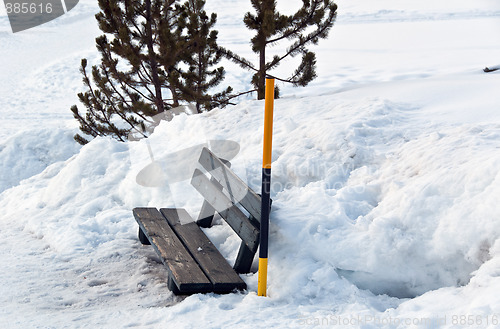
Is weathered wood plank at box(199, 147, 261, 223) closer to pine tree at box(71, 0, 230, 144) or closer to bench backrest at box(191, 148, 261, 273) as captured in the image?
bench backrest at box(191, 148, 261, 273)

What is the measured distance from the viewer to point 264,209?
11.6 feet

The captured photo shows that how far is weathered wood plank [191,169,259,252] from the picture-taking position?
3.82 m

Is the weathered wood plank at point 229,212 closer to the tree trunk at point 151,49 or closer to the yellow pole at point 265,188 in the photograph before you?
the yellow pole at point 265,188

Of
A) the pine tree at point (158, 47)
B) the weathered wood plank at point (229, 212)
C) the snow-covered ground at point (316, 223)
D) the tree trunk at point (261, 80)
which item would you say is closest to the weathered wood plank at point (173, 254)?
the snow-covered ground at point (316, 223)

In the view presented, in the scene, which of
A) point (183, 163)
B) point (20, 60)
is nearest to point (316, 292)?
point (183, 163)

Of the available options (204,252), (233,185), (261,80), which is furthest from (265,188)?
(261,80)

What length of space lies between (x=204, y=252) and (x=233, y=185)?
2.05 feet

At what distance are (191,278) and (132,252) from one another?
125cm

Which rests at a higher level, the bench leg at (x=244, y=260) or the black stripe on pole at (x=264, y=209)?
the black stripe on pole at (x=264, y=209)

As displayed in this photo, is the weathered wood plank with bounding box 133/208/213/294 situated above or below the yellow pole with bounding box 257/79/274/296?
below

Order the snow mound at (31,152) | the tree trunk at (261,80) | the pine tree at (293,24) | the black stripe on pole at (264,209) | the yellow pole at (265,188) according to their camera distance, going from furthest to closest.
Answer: the tree trunk at (261,80) → the snow mound at (31,152) → the pine tree at (293,24) → the black stripe on pole at (264,209) → the yellow pole at (265,188)

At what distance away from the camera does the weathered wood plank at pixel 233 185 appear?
388 cm

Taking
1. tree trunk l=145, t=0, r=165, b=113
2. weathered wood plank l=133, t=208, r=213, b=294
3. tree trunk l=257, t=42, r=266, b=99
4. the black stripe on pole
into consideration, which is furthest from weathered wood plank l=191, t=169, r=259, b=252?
tree trunk l=145, t=0, r=165, b=113

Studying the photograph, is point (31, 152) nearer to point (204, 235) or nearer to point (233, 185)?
point (204, 235)
